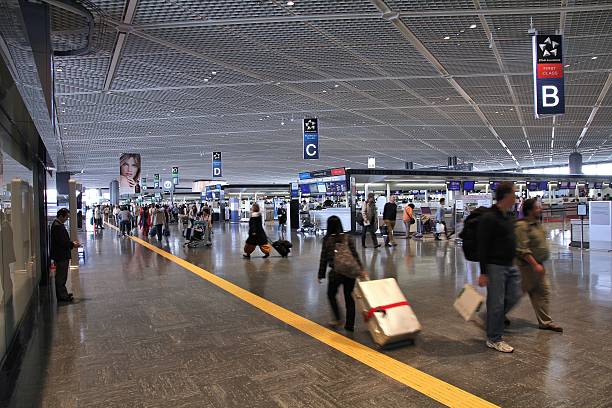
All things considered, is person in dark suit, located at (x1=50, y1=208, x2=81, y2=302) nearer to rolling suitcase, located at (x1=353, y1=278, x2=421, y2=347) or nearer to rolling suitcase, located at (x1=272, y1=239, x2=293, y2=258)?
rolling suitcase, located at (x1=353, y1=278, x2=421, y2=347)

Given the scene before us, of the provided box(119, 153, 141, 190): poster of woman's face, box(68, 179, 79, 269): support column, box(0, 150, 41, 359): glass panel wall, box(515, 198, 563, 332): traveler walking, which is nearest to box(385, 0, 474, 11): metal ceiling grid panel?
box(515, 198, 563, 332): traveler walking

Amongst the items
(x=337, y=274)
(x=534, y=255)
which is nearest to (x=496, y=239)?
(x=534, y=255)

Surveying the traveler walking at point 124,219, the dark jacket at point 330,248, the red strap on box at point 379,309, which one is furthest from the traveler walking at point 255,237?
the traveler walking at point 124,219

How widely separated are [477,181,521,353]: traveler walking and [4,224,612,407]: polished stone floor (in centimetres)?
27

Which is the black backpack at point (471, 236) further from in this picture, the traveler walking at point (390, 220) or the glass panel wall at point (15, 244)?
the traveler walking at point (390, 220)

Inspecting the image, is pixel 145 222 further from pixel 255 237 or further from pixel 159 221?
pixel 255 237

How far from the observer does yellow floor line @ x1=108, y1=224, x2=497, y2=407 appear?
3.70m

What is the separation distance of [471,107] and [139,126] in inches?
562

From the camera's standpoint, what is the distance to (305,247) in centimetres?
1648

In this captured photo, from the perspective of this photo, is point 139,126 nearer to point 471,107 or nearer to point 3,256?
point 471,107

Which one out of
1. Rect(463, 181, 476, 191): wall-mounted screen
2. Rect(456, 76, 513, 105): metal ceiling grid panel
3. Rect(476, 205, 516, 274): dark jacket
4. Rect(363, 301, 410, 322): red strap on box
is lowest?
Rect(363, 301, 410, 322): red strap on box

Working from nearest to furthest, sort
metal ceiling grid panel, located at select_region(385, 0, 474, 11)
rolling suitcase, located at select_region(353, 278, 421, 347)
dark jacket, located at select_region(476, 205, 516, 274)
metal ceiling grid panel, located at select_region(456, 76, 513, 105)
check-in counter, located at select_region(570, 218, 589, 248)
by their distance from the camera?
dark jacket, located at select_region(476, 205, 516, 274) → rolling suitcase, located at select_region(353, 278, 421, 347) → metal ceiling grid panel, located at select_region(385, 0, 474, 11) → check-in counter, located at select_region(570, 218, 589, 248) → metal ceiling grid panel, located at select_region(456, 76, 513, 105)

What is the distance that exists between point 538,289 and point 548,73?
6471mm

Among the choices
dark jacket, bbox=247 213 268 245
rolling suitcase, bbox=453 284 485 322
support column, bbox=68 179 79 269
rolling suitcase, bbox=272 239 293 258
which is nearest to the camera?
rolling suitcase, bbox=453 284 485 322
